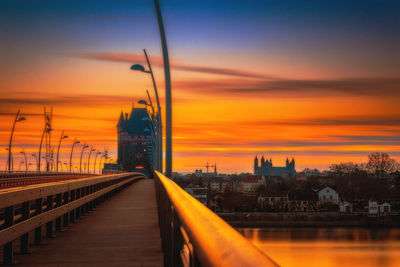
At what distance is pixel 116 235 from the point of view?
12.1m

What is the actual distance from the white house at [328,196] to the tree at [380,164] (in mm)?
18078

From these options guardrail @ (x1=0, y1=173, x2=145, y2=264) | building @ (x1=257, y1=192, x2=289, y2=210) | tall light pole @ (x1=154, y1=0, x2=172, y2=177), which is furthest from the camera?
building @ (x1=257, y1=192, x2=289, y2=210)

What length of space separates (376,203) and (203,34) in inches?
2036

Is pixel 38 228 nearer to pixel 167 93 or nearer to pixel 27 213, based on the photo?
pixel 27 213

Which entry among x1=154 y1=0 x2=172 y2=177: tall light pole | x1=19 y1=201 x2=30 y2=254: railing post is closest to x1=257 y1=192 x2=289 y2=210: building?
x1=154 y1=0 x2=172 y2=177: tall light pole

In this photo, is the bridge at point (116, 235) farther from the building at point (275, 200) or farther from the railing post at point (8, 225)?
→ the building at point (275, 200)

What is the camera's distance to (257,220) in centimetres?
5494

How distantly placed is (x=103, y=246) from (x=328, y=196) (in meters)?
80.1

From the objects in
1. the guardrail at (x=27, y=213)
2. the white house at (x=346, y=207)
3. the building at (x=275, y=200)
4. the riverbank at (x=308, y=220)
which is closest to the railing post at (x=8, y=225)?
the guardrail at (x=27, y=213)

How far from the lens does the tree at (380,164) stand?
109875 millimetres

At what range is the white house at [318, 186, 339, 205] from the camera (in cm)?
8315

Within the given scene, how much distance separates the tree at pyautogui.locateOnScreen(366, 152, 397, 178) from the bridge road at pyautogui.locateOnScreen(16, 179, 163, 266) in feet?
319

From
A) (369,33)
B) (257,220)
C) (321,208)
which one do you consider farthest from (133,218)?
(321,208)

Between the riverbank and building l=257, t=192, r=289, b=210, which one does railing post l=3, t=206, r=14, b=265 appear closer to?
the riverbank
